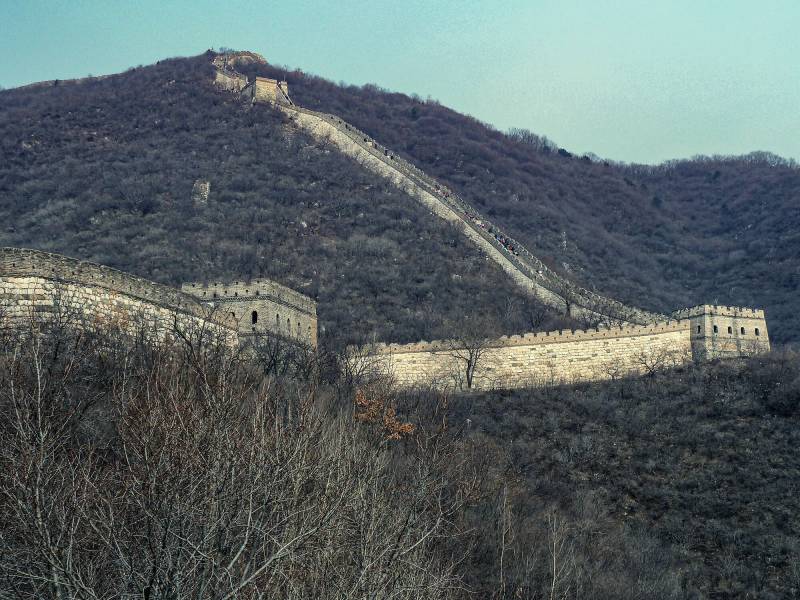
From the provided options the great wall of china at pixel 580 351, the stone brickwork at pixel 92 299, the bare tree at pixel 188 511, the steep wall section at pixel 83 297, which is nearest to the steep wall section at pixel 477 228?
the great wall of china at pixel 580 351

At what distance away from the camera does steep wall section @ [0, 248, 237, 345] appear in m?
26.4

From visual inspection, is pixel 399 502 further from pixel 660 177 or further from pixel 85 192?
pixel 660 177

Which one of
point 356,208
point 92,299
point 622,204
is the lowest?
point 92,299

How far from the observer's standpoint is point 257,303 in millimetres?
42000

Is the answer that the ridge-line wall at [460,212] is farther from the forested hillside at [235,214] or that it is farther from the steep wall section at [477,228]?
the forested hillside at [235,214]

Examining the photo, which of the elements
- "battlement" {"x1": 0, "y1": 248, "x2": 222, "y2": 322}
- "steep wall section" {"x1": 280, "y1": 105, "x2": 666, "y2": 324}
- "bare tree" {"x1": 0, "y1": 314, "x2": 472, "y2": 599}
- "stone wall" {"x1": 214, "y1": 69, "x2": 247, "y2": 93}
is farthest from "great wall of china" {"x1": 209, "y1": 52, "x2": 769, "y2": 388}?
"stone wall" {"x1": 214, "y1": 69, "x2": 247, "y2": 93}

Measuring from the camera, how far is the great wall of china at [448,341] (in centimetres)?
2727

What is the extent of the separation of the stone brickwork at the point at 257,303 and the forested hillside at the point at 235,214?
5.45 m

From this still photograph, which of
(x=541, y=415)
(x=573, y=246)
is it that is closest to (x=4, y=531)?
(x=541, y=415)

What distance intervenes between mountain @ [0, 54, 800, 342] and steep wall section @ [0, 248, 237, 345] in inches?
827

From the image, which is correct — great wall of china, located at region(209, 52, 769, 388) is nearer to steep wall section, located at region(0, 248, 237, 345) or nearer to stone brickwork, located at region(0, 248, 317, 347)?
→ stone brickwork, located at region(0, 248, 317, 347)

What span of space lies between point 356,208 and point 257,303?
35.2 metres

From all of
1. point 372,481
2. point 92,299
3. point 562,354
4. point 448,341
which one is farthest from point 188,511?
point 562,354

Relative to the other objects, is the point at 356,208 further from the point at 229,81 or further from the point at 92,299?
the point at 92,299
